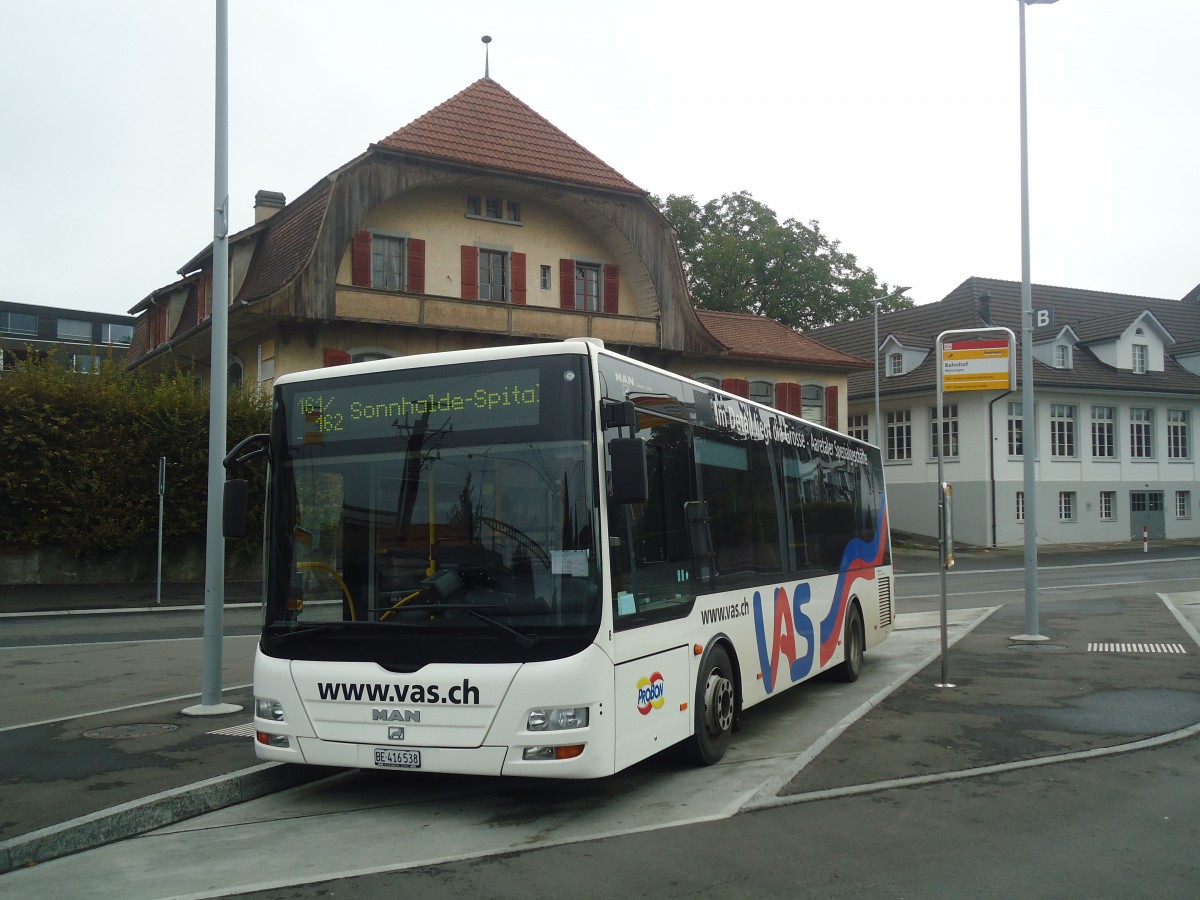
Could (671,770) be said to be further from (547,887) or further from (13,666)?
(13,666)

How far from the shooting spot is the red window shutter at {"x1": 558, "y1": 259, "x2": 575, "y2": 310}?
35.3 m

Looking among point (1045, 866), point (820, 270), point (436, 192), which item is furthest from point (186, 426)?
point (820, 270)

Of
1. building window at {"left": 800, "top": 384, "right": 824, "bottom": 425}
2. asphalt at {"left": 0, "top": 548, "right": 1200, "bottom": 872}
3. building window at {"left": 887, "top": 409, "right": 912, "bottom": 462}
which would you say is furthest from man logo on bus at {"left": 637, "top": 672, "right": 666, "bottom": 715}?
building window at {"left": 887, "top": 409, "right": 912, "bottom": 462}

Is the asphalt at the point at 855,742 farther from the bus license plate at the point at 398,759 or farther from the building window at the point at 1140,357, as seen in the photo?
the building window at the point at 1140,357

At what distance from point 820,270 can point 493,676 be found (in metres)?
54.9

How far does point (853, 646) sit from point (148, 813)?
27.2 feet

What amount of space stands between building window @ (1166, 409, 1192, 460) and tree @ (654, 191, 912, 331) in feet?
50.8

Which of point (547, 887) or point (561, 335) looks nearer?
point (547, 887)

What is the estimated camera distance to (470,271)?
33906 millimetres

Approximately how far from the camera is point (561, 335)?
34.1m

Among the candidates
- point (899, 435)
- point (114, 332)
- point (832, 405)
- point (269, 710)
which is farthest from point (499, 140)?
point (114, 332)

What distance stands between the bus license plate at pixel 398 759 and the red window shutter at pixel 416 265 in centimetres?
2653

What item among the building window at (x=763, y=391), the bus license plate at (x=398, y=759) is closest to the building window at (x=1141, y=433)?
the building window at (x=763, y=391)

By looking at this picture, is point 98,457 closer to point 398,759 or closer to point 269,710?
point 269,710
